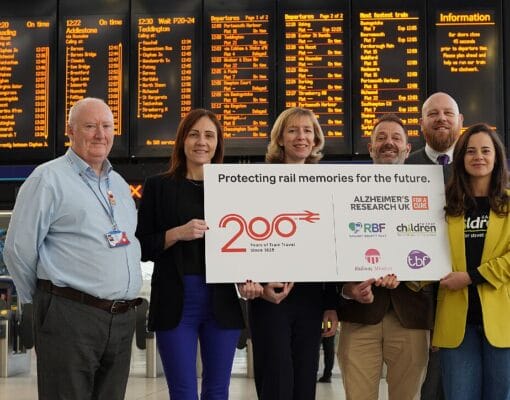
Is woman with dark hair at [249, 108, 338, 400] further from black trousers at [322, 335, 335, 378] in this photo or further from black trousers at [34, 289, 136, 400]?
black trousers at [322, 335, 335, 378]

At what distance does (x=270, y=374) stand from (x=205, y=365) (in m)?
0.30

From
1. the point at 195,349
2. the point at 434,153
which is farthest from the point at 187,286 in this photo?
the point at 434,153

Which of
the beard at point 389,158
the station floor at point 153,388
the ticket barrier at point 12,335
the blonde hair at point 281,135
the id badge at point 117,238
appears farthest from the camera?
the ticket barrier at point 12,335

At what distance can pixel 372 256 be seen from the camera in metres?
3.58

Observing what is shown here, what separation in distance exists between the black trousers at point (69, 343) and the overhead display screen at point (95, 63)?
4336 millimetres

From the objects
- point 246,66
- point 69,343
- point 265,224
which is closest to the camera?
point 69,343

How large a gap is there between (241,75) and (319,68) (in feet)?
2.46

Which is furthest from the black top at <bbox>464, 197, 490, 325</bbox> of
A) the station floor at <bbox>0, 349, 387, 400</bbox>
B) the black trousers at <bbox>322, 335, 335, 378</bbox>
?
the black trousers at <bbox>322, 335, 335, 378</bbox>

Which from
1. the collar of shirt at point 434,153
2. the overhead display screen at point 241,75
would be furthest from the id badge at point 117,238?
the overhead display screen at point 241,75

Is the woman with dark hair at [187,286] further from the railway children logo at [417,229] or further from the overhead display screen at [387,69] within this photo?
the overhead display screen at [387,69]

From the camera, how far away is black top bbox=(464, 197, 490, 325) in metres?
3.40

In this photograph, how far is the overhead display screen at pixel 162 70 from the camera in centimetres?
719

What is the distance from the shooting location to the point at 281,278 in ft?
11.3

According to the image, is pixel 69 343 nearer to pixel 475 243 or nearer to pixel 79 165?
pixel 79 165
